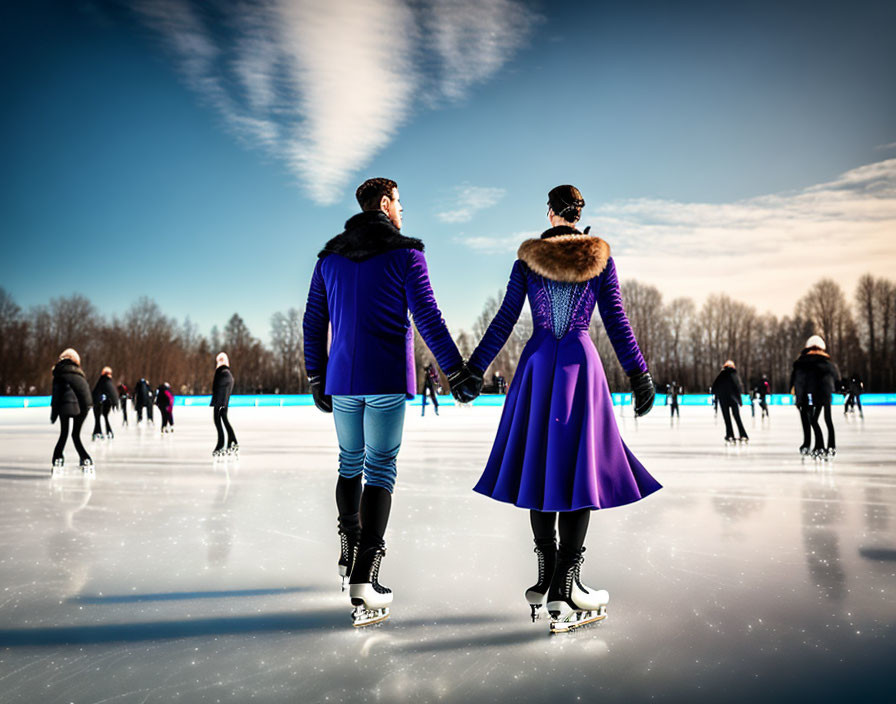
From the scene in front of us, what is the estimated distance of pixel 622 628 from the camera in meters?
2.64

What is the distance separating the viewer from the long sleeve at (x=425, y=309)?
9.25 feet

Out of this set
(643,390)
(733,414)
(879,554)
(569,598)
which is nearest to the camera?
(569,598)

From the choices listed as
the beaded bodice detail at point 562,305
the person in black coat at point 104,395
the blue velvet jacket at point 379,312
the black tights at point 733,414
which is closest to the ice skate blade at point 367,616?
the blue velvet jacket at point 379,312

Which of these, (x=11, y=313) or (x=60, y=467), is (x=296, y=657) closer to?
(x=60, y=467)

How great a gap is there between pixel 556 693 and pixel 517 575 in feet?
4.66

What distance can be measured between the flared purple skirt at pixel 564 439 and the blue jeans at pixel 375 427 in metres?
0.44

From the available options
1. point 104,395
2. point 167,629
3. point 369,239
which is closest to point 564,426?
point 369,239

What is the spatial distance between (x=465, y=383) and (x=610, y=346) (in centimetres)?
5972

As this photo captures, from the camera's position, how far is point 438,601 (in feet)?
9.82

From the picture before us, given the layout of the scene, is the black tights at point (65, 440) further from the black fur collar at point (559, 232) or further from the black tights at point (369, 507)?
the black fur collar at point (559, 232)

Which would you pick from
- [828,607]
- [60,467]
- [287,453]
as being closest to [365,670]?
[828,607]

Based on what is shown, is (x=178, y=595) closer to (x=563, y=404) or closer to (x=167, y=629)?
(x=167, y=629)

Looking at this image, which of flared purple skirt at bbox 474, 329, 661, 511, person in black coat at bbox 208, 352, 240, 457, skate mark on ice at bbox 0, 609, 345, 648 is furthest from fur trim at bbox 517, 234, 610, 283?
person in black coat at bbox 208, 352, 240, 457

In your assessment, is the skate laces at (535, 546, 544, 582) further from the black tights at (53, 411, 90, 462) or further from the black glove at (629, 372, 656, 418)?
the black tights at (53, 411, 90, 462)
